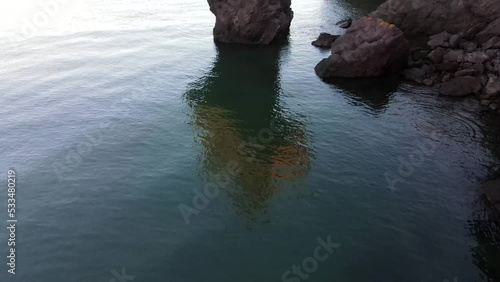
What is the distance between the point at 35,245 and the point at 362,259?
1136 inches

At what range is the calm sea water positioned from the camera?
32875mm

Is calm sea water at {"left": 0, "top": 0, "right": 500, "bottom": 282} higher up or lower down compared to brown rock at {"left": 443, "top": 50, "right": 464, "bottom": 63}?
lower down

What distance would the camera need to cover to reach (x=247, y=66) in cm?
7725

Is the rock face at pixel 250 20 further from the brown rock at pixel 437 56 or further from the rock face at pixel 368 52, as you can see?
the brown rock at pixel 437 56

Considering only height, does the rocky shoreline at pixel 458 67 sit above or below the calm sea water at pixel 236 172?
above

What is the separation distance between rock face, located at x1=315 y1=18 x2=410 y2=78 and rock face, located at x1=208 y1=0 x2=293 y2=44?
816 inches

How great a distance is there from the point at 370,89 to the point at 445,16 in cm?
2859

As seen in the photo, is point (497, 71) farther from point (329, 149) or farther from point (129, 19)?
point (129, 19)

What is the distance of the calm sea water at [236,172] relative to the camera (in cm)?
3288

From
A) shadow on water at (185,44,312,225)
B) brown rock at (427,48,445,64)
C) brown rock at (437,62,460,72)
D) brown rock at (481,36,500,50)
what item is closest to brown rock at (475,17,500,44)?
brown rock at (481,36,500,50)

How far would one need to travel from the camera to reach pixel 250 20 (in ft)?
278

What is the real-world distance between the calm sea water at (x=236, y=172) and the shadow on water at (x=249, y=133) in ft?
0.84

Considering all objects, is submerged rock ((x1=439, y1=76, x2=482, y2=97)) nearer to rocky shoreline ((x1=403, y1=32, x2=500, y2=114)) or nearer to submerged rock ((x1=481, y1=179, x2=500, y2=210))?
rocky shoreline ((x1=403, y1=32, x2=500, y2=114))

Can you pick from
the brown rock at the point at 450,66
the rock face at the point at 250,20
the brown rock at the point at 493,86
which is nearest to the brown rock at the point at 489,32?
the brown rock at the point at 450,66
